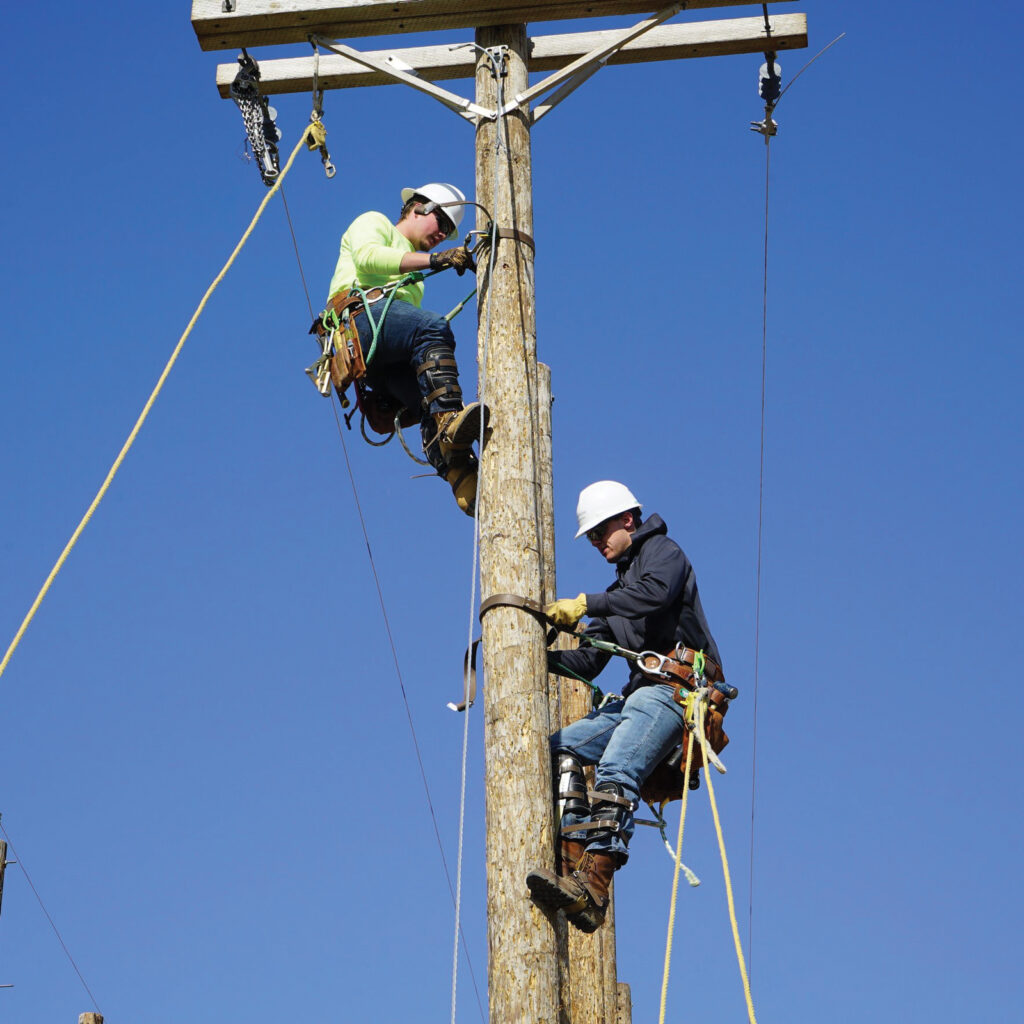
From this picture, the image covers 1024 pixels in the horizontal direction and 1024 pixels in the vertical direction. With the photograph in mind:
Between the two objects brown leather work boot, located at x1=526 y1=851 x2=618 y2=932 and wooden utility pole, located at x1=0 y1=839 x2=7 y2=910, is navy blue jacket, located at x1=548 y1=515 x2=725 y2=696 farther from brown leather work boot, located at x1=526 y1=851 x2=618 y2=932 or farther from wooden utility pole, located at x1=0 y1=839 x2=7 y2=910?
wooden utility pole, located at x1=0 y1=839 x2=7 y2=910

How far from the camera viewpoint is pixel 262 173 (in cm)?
691

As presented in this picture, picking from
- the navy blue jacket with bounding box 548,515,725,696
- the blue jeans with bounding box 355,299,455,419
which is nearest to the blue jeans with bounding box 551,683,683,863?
the navy blue jacket with bounding box 548,515,725,696

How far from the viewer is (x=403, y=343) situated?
5.94 m

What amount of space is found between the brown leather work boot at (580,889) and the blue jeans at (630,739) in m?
0.15

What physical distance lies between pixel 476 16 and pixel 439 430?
162cm

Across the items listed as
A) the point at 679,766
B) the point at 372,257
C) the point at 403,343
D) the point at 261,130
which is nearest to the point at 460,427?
the point at 403,343

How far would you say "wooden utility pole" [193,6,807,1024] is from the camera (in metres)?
4.85

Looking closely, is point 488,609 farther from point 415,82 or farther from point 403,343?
point 415,82

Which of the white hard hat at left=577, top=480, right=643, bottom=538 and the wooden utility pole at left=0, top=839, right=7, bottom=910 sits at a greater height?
the wooden utility pole at left=0, top=839, right=7, bottom=910

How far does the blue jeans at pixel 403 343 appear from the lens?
589 centimetres

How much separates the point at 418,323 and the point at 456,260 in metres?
0.28

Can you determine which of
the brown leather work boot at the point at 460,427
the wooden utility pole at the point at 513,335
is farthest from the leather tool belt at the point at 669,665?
the brown leather work boot at the point at 460,427

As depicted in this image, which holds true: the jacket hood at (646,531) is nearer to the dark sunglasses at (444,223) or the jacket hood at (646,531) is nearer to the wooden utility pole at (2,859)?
the dark sunglasses at (444,223)

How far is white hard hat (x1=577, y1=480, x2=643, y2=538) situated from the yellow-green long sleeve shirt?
1.05 meters
